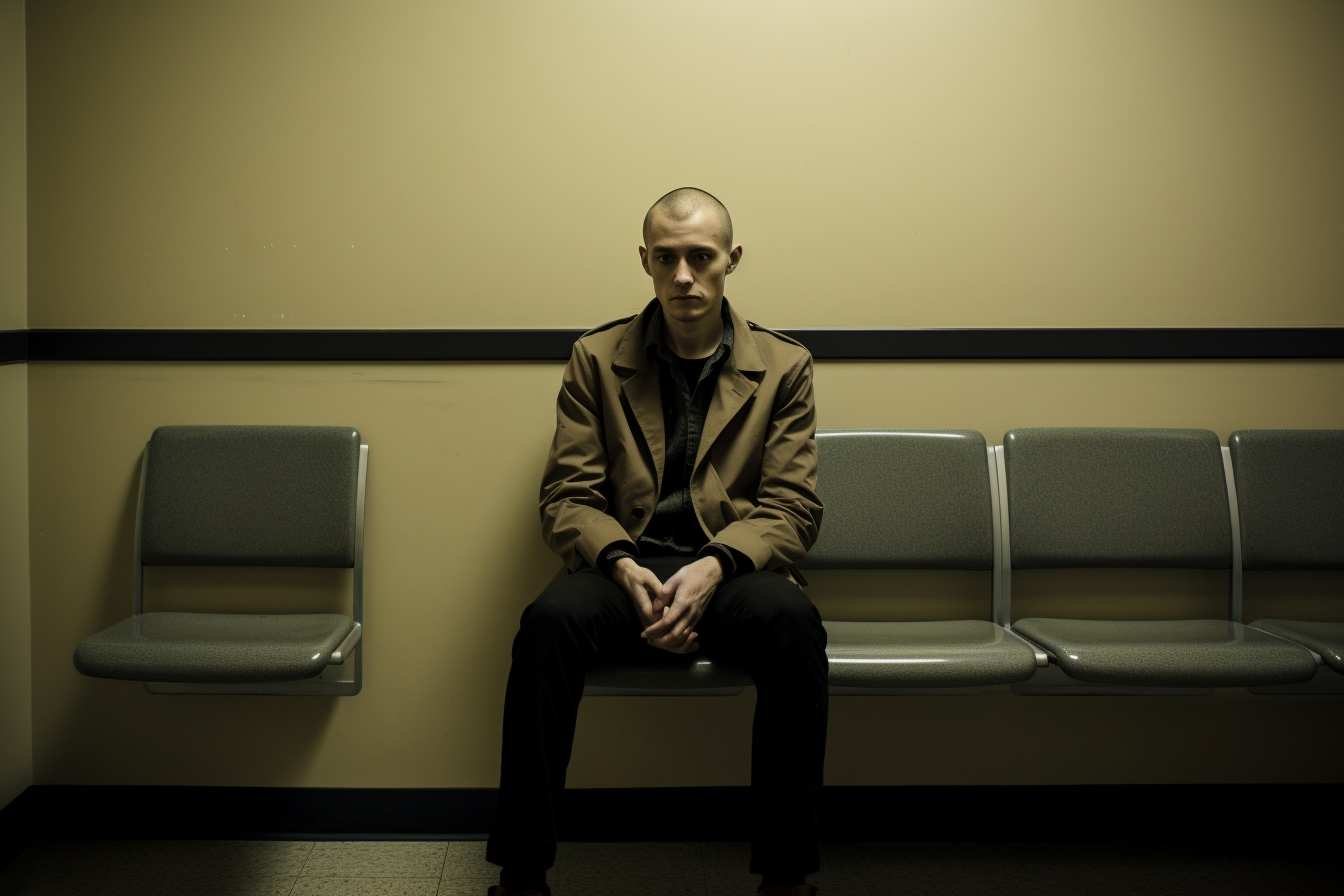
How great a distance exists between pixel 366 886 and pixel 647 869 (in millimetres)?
622

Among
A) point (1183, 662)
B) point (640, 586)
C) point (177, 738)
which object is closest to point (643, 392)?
point (640, 586)

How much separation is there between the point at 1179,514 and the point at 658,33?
1.69 m

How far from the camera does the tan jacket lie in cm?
196

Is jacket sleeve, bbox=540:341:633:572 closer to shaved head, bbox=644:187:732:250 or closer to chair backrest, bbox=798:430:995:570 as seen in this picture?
shaved head, bbox=644:187:732:250

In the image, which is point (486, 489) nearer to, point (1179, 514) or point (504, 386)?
point (504, 386)

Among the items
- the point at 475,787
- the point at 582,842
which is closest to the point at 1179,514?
the point at 582,842

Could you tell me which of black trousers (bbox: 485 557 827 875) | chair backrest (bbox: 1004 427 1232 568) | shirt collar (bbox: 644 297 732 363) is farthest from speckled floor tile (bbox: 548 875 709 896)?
shirt collar (bbox: 644 297 732 363)

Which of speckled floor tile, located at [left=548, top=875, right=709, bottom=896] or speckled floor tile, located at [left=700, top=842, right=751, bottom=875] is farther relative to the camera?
speckled floor tile, located at [left=700, top=842, right=751, bottom=875]

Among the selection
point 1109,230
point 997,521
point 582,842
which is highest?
point 1109,230

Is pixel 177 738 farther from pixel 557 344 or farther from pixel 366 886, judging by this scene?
pixel 557 344

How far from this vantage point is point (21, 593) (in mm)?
2301

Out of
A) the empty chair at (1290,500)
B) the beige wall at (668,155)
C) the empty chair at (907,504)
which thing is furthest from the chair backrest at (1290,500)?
the empty chair at (907,504)

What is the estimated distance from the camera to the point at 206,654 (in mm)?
1863

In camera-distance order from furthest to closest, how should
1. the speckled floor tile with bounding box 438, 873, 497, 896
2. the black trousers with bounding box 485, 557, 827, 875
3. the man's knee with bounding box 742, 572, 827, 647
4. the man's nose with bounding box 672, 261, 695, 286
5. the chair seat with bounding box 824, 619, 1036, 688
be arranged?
the speckled floor tile with bounding box 438, 873, 497, 896 → the man's nose with bounding box 672, 261, 695, 286 → the chair seat with bounding box 824, 619, 1036, 688 → the man's knee with bounding box 742, 572, 827, 647 → the black trousers with bounding box 485, 557, 827, 875
